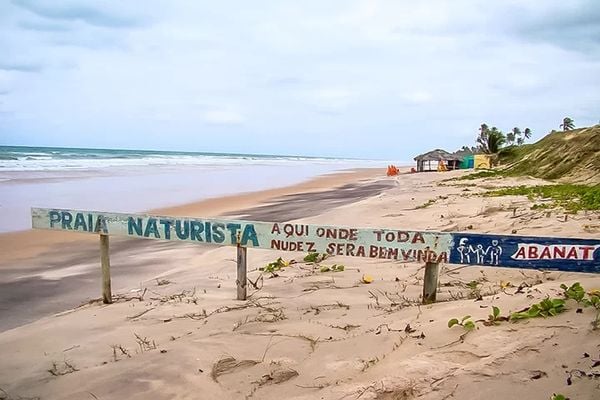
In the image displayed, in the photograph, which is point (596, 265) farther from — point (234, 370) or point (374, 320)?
point (234, 370)

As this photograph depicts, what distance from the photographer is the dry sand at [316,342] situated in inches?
110

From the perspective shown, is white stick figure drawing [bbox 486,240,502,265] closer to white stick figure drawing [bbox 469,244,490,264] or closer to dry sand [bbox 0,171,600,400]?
white stick figure drawing [bbox 469,244,490,264]

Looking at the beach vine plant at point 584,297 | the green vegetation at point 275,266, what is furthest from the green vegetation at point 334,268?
the beach vine plant at point 584,297

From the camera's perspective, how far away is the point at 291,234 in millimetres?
4977

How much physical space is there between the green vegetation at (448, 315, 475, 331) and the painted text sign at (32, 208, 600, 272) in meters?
0.89

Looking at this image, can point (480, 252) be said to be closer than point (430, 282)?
Yes

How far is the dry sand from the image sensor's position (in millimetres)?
2787

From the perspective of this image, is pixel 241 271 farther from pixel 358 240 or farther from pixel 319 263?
pixel 319 263

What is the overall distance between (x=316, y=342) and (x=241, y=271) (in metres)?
1.66

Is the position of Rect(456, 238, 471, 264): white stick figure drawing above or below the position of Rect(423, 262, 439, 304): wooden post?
above

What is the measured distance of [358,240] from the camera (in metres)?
4.68

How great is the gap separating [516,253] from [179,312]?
3468 mm

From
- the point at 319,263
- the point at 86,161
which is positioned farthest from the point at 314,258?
the point at 86,161

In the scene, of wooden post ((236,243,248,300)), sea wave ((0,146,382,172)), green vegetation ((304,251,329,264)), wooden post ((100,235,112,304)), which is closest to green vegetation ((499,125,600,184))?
green vegetation ((304,251,329,264))
